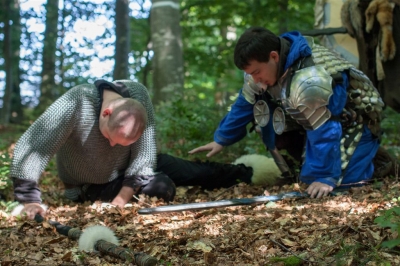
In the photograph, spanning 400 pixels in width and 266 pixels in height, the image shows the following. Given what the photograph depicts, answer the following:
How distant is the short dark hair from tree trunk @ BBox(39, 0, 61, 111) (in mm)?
9970

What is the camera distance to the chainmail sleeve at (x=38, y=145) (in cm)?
399

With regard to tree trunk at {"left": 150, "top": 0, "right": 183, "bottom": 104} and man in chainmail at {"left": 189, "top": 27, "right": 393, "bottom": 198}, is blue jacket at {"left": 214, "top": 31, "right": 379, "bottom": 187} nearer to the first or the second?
man in chainmail at {"left": 189, "top": 27, "right": 393, "bottom": 198}

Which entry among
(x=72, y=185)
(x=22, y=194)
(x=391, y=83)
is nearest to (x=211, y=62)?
(x=391, y=83)

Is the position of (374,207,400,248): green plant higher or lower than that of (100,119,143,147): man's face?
higher

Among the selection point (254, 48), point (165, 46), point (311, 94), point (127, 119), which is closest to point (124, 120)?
point (127, 119)

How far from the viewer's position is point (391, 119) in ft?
19.9

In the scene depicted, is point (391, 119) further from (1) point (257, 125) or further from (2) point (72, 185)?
(2) point (72, 185)

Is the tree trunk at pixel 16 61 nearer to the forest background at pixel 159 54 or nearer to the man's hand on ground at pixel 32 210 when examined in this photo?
the forest background at pixel 159 54

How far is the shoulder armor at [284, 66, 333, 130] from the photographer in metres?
4.03

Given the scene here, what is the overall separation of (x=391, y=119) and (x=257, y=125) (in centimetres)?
200

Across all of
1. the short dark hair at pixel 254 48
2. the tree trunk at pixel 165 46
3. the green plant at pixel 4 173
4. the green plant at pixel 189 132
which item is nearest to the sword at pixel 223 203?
the short dark hair at pixel 254 48

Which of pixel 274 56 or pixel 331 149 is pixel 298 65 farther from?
pixel 331 149

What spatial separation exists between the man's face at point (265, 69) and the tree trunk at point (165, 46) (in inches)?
165

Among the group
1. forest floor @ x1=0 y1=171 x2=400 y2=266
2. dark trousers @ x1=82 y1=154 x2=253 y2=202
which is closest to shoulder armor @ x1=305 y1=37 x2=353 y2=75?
forest floor @ x1=0 y1=171 x2=400 y2=266
